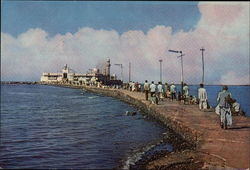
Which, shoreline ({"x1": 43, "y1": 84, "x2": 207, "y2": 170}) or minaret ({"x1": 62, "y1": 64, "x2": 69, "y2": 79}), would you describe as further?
minaret ({"x1": 62, "y1": 64, "x2": 69, "y2": 79})

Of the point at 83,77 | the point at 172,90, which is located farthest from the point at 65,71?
the point at 172,90

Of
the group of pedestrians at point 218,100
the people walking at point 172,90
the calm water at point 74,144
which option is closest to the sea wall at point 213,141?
the group of pedestrians at point 218,100

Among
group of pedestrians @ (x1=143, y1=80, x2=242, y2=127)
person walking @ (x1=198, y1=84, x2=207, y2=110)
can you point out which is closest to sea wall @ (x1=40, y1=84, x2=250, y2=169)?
group of pedestrians @ (x1=143, y1=80, x2=242, y2=127)

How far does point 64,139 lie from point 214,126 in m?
6.36

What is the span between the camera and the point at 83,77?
392 feet

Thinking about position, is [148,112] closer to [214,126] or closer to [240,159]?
[214,126]

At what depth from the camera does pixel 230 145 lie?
9.81m

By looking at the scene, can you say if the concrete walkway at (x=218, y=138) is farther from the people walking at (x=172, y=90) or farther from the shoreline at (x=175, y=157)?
the people walking at (x=172, y=90)

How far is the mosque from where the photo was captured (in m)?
105

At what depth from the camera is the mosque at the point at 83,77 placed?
105 meters

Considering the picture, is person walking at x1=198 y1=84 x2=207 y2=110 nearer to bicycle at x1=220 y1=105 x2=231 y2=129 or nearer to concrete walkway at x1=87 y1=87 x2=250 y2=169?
concrete walkway at x1=87 y1=87 x2=250 y2=169

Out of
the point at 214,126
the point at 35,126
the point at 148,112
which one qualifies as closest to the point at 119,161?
the point at 214,126

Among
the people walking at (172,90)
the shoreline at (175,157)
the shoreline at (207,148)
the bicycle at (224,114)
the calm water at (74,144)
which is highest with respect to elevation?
the people walking at (172,90)

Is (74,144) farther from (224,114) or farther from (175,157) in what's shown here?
(224,114)
